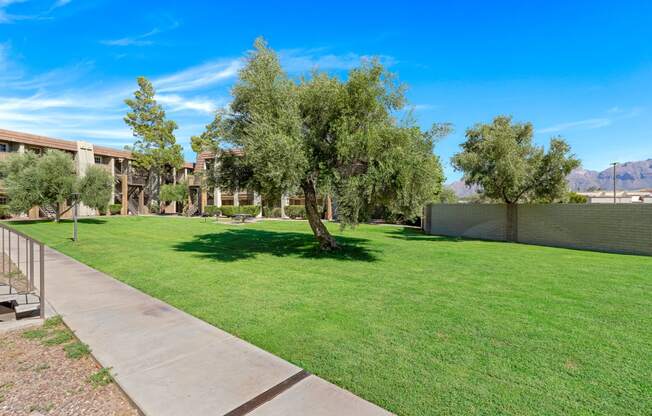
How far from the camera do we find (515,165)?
584 inches

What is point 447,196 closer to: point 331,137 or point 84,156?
point 331,137

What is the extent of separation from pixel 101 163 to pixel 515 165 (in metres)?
42.0

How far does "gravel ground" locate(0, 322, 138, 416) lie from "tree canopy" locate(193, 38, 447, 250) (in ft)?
18.5

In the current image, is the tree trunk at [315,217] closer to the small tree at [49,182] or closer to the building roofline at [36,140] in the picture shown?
the small tree at [49,182]

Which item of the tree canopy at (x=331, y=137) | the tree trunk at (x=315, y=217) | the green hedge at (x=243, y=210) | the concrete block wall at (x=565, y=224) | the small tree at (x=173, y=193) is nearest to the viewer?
the tree canopy at (x=331, y=137)

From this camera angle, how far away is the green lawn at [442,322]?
9.36 ft

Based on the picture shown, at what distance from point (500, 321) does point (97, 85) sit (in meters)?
21.3

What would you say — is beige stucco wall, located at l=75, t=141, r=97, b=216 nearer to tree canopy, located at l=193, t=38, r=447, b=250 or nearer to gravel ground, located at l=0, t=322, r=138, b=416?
tree canopy, located at l=193, t=38, r=447, b=250

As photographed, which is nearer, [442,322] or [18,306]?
[442,322]

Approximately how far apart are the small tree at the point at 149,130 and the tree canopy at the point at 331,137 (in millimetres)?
31369

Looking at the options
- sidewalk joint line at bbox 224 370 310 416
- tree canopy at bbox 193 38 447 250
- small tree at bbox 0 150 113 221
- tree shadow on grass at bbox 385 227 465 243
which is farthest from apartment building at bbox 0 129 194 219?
sidewalk joint line at bbox 224 370 310 416

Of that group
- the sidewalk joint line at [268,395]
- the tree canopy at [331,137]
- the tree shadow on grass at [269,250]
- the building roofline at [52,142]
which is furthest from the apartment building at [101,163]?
the sidewalk joint line at [268,395]

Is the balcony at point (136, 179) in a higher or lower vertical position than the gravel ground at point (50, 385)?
higher

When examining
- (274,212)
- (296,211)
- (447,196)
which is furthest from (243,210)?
(447,196)
